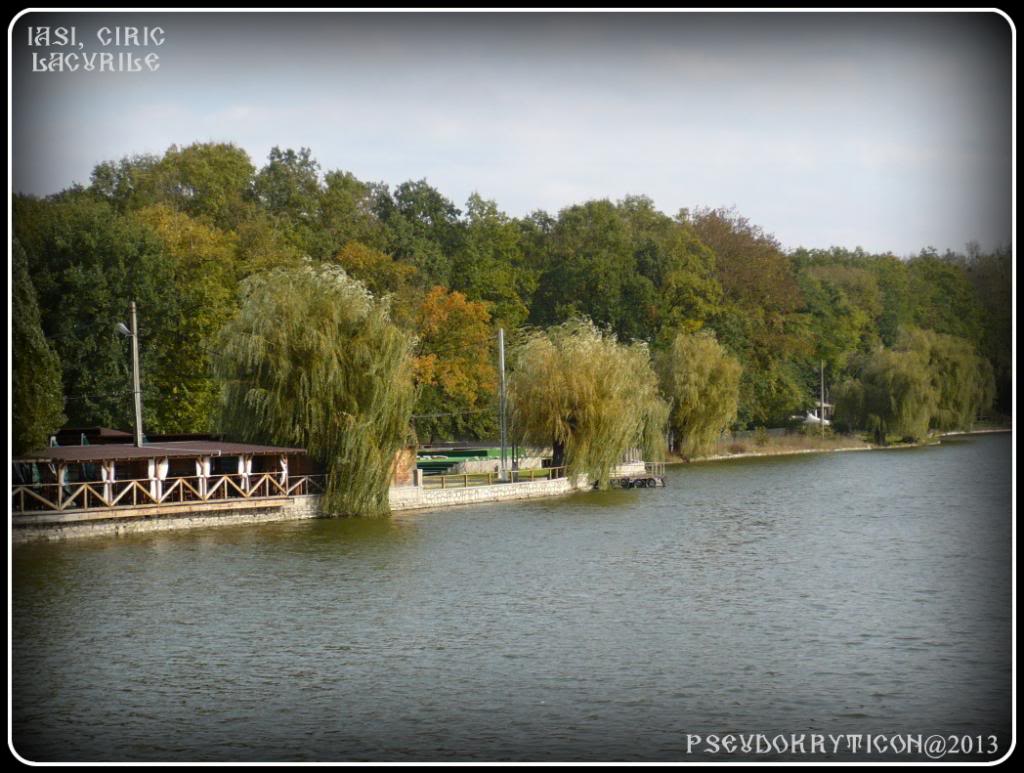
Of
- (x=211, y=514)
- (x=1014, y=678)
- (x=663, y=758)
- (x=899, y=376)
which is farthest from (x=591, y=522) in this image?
(x=899, y=376)

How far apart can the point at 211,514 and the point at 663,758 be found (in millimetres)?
21915

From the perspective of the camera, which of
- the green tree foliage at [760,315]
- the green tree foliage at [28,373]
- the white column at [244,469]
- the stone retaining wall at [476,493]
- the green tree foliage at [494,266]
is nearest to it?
the green tree foliage at [28,373]

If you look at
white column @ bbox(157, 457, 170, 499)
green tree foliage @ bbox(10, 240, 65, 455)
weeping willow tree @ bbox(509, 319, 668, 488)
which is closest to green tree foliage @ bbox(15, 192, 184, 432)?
white column @ bbox(157, 457, 170, 499)

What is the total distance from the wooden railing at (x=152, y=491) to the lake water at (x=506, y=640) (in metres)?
1.38

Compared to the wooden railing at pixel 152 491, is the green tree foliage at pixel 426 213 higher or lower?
higher

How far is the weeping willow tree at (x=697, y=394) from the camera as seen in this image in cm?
6291

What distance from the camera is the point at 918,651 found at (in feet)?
61.9

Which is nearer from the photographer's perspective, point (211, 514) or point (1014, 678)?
point (1014, 678)

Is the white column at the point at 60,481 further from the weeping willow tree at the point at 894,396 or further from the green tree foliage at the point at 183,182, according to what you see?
the weeping willow tree at the point at 894,396

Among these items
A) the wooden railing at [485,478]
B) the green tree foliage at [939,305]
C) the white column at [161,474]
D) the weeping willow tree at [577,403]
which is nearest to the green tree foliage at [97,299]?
the wooden railing at [485,478]

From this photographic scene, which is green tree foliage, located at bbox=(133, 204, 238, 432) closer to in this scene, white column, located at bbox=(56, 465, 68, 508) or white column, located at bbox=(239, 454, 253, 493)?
white column, located at bbox=(239, 454, 253, 493)

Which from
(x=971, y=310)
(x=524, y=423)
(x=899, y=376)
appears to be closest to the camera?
(x=524, y=423)

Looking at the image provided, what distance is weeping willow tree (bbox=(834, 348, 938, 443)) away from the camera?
68000mm

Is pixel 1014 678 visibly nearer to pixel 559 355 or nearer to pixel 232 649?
pixel 232 649
